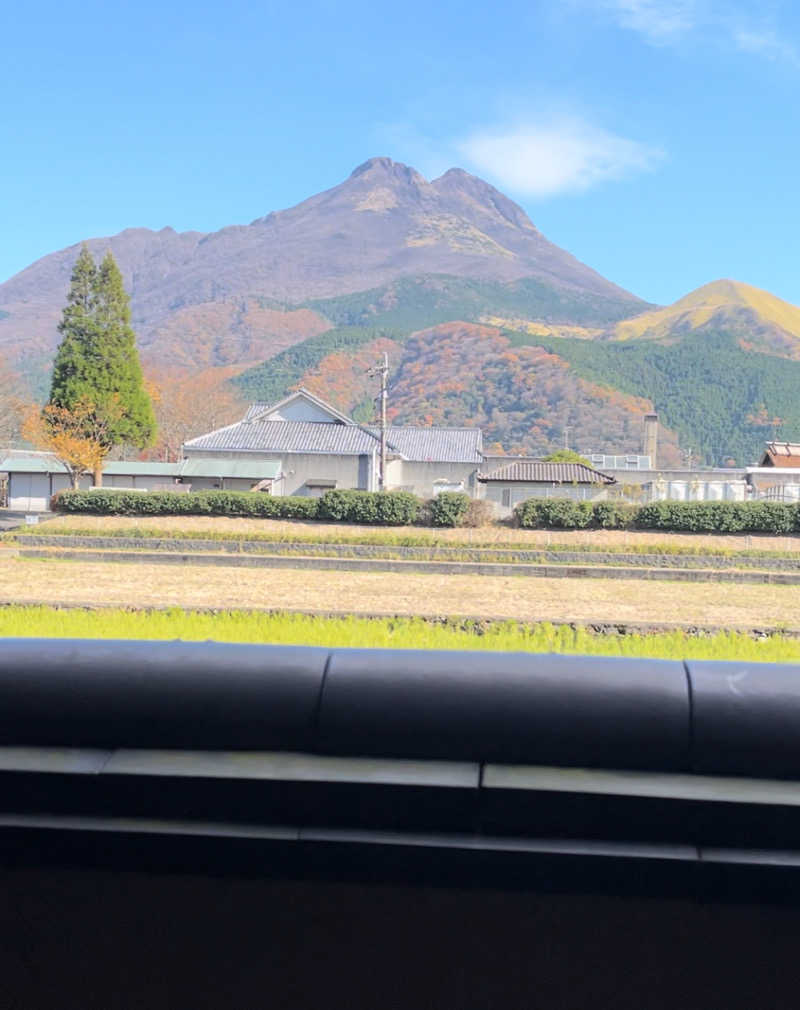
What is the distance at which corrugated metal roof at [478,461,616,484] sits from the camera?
57.9ft

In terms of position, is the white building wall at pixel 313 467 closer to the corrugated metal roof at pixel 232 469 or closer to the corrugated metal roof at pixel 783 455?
the corrugated metal roof at pixel 232 469

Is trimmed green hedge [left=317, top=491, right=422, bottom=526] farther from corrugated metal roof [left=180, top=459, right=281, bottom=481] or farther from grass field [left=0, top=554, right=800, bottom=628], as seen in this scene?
corrugated metal roof [left=180, top=459, right=281, bottom=481]

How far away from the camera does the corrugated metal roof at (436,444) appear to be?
27422 mm

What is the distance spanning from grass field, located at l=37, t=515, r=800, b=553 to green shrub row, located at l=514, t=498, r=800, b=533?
5.8 inches

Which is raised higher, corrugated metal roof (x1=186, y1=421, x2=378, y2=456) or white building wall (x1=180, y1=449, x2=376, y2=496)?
corrugated metal roof (x1=186, y1=421, x2=378, y2=456)

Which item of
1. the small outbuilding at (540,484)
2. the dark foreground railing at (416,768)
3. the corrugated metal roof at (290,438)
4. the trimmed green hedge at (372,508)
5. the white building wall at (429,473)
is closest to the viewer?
the dark foreground railing at (416,768)

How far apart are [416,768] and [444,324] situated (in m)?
68.2

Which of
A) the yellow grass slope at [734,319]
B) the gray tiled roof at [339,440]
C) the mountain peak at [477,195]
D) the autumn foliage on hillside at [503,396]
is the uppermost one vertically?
the mountain peak at [477,195]

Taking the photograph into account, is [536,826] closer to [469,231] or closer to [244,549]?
[244,549]

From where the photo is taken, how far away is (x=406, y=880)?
853 millimetres

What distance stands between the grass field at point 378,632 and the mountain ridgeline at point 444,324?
1627 inches

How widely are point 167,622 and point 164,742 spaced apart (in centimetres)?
464

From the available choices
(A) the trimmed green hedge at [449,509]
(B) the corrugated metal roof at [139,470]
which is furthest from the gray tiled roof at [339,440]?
(A) the trimmed green hedge at [449,509]

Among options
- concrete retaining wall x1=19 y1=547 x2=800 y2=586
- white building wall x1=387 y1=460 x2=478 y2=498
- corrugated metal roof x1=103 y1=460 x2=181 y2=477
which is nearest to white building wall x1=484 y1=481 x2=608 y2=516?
concrete retaining wall x1=19 y1=547 x2=800 y2=586
